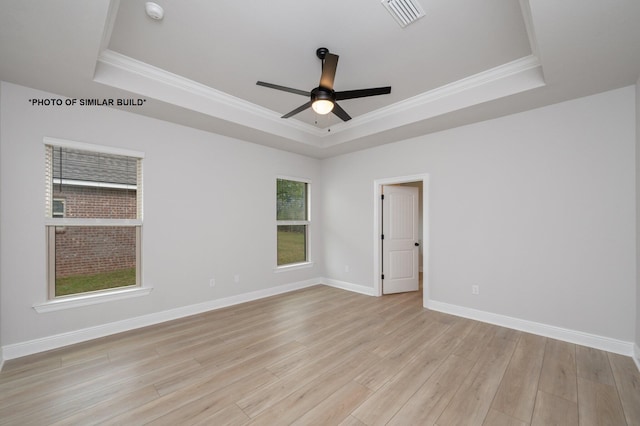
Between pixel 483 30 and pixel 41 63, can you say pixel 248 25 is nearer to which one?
pixel 41 63

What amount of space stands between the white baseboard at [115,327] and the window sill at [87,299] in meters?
0.30

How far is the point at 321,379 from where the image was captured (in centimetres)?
229

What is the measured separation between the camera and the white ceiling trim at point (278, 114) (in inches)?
107

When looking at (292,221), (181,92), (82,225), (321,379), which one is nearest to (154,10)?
(181,92)

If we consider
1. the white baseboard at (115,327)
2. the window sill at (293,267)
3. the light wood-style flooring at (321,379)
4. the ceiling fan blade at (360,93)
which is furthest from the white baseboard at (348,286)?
the ceiling fan blade at (360,93)

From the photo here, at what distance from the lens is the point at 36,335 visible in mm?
2748

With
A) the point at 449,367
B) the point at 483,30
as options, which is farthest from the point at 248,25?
the point at 449,367

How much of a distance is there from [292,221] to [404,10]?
12.8 feet

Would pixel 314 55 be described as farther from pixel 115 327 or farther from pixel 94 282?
pixel 115 327

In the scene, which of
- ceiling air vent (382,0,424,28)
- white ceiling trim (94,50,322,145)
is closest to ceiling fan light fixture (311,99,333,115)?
ceiling air vent (382,0,424,28)

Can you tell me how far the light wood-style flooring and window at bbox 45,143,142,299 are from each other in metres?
0.76

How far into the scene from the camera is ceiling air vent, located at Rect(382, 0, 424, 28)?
2.03m

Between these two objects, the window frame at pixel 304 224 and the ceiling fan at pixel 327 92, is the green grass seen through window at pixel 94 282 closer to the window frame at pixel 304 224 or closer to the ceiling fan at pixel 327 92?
the window frame at pixel 304 224

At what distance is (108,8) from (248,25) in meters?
1.00
